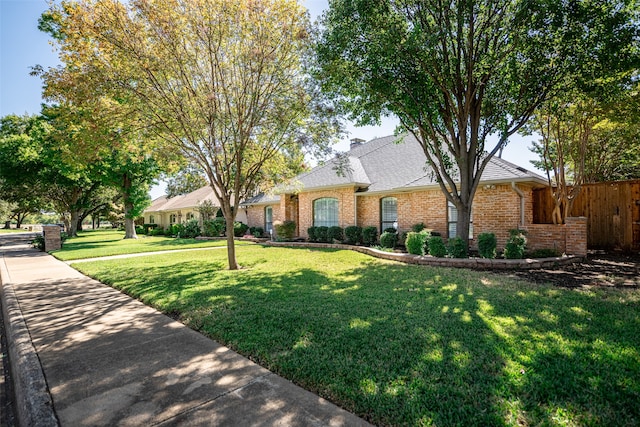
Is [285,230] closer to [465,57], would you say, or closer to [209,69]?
[209,69]

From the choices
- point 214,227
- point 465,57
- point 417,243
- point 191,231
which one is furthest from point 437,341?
point 191,231

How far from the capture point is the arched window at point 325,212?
1675 cm

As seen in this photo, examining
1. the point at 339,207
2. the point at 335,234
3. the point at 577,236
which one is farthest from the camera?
the point at 339,207

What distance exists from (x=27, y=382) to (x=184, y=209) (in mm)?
30689

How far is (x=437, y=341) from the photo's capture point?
3801 millimetres

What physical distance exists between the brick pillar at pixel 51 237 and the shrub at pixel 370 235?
16099mm

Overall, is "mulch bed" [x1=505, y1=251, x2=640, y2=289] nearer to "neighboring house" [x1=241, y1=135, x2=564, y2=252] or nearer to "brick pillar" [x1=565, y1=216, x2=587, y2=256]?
"brick pillar" [x1=565, y1=216, x2=587, y2=256]

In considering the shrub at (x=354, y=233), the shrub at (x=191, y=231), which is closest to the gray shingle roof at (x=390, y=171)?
the shrub at (x=354, y=233)

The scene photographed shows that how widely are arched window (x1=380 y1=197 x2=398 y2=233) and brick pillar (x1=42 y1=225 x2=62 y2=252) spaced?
55.6ft

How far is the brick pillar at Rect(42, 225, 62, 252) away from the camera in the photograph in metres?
16.3

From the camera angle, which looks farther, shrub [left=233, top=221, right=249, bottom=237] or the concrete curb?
shrub [left=233, top=221, right=249, bottom=237]

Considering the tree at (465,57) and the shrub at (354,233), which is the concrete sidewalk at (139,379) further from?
the shrub at (354,233)

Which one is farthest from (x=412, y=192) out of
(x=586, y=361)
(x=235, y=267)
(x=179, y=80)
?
(x=586, y=361)

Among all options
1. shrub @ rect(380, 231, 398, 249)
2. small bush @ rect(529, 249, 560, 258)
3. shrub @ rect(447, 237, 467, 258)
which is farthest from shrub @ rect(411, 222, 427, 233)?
A: small bush @ rect(529, 249, 560, 258)
